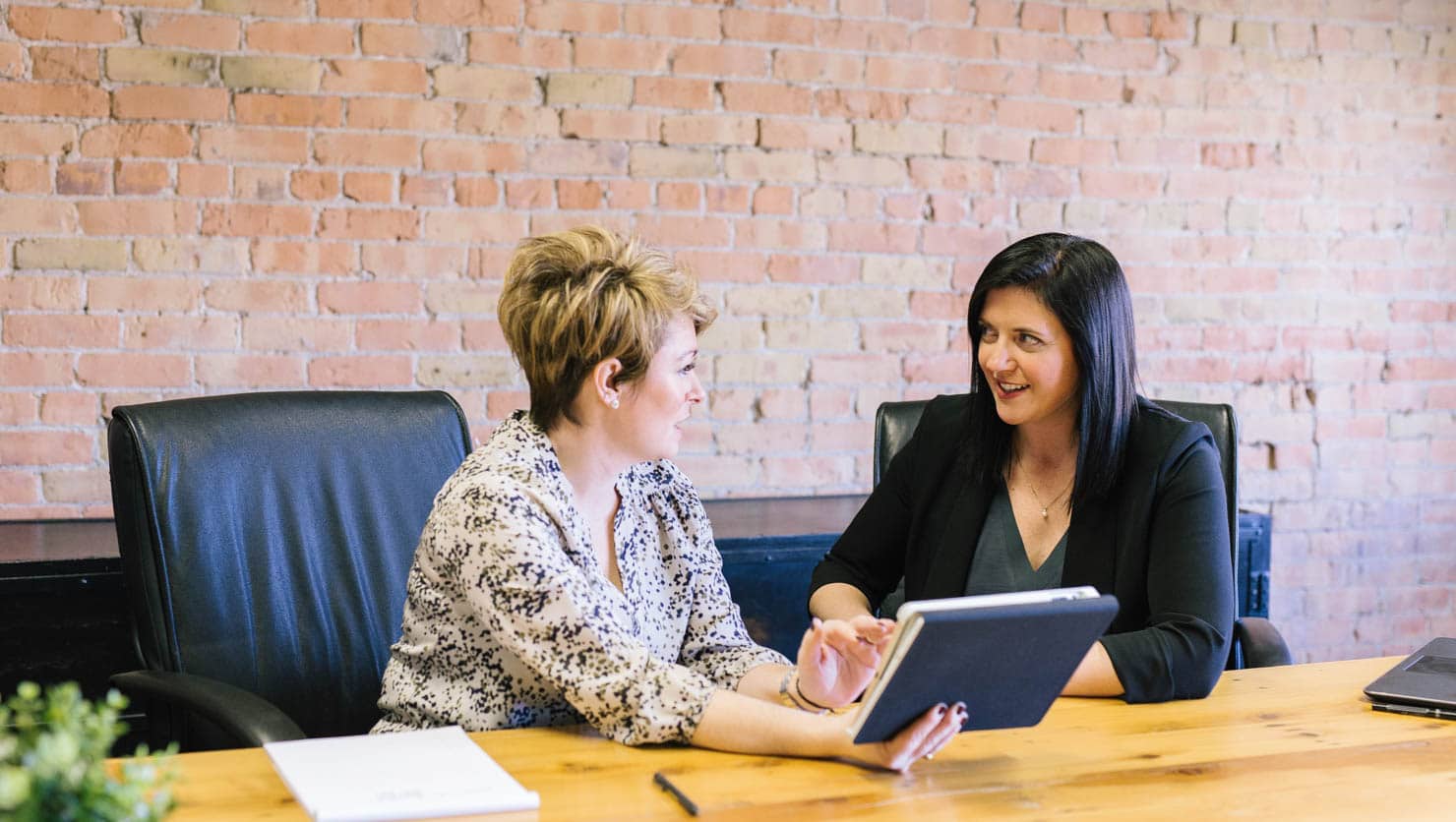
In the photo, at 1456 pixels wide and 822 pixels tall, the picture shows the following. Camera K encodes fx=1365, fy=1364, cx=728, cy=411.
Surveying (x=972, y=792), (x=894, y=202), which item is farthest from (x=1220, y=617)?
(x=894, y=202)

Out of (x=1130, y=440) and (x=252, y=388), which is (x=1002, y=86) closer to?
(x=1130, y=440)

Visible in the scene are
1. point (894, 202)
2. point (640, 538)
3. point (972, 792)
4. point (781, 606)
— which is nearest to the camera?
point (972, 792)

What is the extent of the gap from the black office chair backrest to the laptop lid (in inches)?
13.3

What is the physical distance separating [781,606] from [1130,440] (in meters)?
0.86

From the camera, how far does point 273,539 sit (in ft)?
6.34

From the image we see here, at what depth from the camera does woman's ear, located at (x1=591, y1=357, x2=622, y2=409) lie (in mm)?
1626

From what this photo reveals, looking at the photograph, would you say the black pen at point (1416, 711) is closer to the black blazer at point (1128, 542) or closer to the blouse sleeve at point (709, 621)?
the black blazer at point (1128, 542)

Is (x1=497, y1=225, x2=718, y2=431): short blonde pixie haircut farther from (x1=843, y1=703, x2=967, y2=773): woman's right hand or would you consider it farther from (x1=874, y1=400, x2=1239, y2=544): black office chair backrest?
(x1=874, y1=400, x2=1239, y2=544): black office chair backrest

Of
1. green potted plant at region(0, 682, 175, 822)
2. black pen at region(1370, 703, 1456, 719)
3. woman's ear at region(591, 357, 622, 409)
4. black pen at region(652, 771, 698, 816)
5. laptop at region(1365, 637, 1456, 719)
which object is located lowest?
black pen at region(1370, 703, 1456, 719)

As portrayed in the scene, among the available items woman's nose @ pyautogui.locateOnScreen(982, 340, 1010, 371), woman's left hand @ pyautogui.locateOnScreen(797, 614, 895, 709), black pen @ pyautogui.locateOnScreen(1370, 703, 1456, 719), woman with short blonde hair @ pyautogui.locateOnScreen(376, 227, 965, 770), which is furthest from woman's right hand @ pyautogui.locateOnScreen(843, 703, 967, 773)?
woman's nose @ pyautogui.locateOnScreen(982, 340, 1010, 371)

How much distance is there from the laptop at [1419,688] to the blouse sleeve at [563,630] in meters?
0.84

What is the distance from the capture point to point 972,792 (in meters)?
1.35

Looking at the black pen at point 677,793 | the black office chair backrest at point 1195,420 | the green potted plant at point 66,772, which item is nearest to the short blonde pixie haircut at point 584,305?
the black pen at point 677,793

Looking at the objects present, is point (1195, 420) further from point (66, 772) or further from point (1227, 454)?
point (66, 772)
